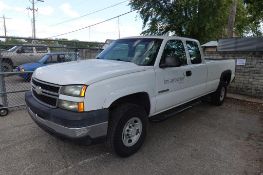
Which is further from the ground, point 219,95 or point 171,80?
point 171,80

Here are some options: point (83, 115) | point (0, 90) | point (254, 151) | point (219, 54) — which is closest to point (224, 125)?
point (254, 151)

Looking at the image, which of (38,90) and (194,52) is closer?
(38,90)

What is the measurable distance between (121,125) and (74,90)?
0.90m

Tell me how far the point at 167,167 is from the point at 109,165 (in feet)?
2.84

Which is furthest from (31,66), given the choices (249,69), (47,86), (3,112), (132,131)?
(249,69)

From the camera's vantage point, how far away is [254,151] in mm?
3994

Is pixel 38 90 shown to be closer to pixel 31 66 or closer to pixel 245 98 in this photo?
pixel 31 66

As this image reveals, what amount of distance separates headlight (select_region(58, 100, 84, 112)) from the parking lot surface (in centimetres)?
94

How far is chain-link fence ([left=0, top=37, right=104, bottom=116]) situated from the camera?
5.61m

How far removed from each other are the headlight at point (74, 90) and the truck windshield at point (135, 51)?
1320mm

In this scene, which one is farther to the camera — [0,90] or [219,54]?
[219,54]

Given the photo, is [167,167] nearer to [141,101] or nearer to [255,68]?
[141,101]

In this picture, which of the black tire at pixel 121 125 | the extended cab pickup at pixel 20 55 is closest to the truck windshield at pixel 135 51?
the black tire at pixel 121 125

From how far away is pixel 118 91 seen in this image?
10.5 ft
